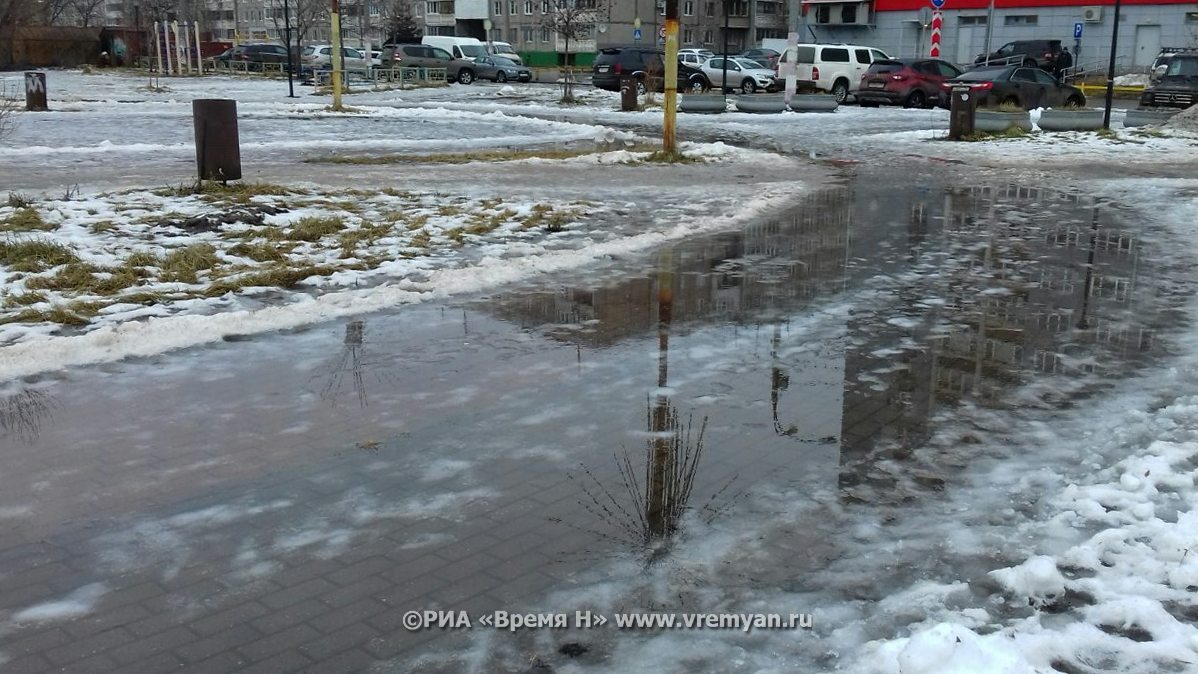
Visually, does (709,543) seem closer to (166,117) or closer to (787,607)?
(787,607)

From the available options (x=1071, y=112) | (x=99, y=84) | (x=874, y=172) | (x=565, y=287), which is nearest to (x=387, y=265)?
(x=565, y=287)

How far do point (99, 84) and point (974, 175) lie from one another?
4192 centimetres

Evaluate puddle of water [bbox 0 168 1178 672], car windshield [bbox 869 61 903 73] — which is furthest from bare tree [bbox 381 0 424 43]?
puddle of water [bbox 0 168 1178 672]

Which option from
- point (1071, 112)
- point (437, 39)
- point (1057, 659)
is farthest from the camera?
point (437, 39)

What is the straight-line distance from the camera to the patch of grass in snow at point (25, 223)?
10.5 meters

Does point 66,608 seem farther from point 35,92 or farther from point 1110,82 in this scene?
point 35,92

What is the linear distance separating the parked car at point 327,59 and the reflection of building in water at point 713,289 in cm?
4594

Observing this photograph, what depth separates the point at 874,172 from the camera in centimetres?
1767

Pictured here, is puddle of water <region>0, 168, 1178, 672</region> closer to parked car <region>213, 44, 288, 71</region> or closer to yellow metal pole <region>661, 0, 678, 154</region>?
yellow metal pole <region>661, 0, 678, 154</region>

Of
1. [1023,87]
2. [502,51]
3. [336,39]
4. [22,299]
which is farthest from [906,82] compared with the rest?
[502,51]

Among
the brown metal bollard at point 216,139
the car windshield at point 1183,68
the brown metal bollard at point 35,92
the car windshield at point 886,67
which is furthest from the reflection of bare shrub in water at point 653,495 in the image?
the car windshield at point 1183,68

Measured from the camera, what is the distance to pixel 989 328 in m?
7.67

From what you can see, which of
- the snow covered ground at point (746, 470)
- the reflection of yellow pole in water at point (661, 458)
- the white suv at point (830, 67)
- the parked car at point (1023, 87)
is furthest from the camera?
the white suv at point (830, 67)

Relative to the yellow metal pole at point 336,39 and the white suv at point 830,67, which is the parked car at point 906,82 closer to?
the white suv at point 830,67
